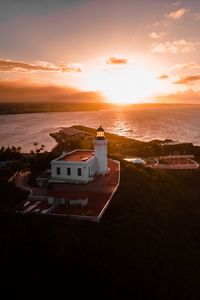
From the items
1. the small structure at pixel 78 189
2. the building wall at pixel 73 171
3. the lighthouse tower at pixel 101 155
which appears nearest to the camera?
the small structure at pixel 78 189

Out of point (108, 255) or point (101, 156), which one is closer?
point (108, 255)

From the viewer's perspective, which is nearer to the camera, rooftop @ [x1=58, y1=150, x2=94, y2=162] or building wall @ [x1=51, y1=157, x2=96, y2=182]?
building wall @ [x1=51, y1=157, x2=96, y2=182]

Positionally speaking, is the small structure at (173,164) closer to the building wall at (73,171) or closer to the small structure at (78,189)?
the small structure at (78,189)

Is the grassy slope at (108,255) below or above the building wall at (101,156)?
below

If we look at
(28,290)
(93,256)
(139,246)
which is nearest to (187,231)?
(139,246)

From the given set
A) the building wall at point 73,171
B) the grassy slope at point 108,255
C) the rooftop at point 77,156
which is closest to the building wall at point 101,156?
the rooftop at point 77,156

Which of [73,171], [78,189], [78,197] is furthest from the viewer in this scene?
[73,171]

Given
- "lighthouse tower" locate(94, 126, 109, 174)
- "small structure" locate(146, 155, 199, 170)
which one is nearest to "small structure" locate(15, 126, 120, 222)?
"lighthouse tower" locate(94, 126, 109, 174)

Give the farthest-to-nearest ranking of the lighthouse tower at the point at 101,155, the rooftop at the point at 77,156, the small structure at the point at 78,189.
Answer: the lighthouse tower at the point at 101,155 < the rooftop at the point at 77,156 < the small structure at the point at 78,189

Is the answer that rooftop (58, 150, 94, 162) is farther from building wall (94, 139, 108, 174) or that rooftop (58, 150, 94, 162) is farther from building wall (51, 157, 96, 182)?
building wall (51, 157, 96, 182)

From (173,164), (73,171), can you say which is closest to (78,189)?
(73,171)

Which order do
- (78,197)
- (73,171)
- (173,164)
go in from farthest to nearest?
(173,164) < (73,171) < (78,197)

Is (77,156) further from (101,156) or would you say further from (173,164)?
(173,164)
